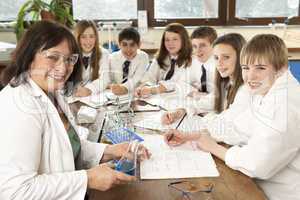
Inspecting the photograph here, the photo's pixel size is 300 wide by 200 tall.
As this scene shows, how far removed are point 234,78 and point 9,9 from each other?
291 centimetres

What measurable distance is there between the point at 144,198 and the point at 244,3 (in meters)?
3.20

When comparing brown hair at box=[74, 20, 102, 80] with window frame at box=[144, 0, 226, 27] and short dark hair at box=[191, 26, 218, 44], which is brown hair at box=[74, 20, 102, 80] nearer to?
short dark hair at box=[191, 26, 218, 44]

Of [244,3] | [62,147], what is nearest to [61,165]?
[62,147]

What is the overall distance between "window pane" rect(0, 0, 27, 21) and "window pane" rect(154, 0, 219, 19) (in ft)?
4.85

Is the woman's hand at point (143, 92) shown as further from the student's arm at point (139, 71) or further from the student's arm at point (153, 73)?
the student's arm at point (153, 73)

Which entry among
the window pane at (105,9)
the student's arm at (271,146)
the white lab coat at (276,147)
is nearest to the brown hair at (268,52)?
the white lab coat at (276,147)

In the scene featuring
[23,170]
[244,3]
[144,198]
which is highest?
[244,3]

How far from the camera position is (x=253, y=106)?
141 centimetres

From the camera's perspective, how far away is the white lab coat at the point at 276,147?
114cm

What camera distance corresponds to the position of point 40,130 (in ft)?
3.29

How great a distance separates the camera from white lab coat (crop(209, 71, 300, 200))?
1.14 metres

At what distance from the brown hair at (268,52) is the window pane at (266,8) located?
101 inches

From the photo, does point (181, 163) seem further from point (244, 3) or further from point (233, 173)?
point (244, 3)

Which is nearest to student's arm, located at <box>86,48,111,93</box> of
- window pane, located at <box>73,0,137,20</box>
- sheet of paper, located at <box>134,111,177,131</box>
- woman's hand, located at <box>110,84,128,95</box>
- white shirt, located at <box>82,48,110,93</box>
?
white shirt, located at <box>82,48,110,93</box>
